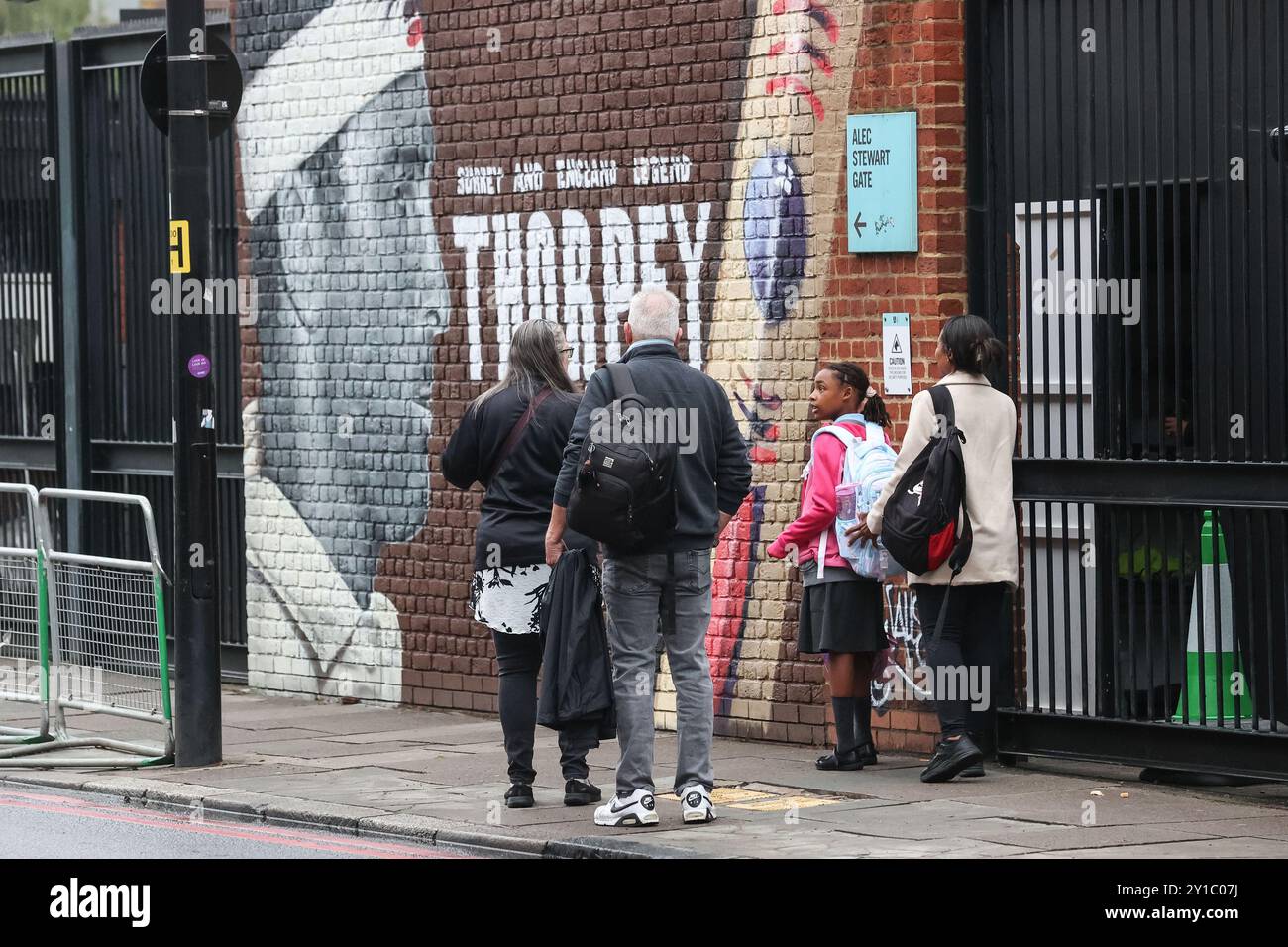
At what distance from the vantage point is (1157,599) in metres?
9.79

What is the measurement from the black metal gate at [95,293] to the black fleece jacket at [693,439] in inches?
244

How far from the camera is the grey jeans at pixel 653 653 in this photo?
8.61m

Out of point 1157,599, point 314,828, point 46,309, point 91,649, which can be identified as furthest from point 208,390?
point 46,309

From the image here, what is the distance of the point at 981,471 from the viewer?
955 cm

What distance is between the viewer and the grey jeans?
861cm

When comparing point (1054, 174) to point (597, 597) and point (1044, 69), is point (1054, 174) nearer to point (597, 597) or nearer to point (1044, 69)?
point (1044, 69)

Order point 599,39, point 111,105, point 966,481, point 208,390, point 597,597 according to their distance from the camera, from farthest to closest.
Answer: point 111,105, point 599,39, point 208,390, point 966,481, point 597,597

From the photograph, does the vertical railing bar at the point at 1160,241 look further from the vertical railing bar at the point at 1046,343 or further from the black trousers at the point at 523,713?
the black trousers at the point at 523,713

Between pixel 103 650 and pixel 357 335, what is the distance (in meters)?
2.95

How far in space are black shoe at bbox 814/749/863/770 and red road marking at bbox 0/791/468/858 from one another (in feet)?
7.72

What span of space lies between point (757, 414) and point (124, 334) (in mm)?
5751

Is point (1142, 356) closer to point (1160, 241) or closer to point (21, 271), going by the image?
point (1160, 241)

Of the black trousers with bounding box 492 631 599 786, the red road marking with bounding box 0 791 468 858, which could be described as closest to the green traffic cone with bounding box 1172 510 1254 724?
the black trousers with bounding box 492 631 599 786

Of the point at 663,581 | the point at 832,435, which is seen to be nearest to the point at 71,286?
the point at 832,435
